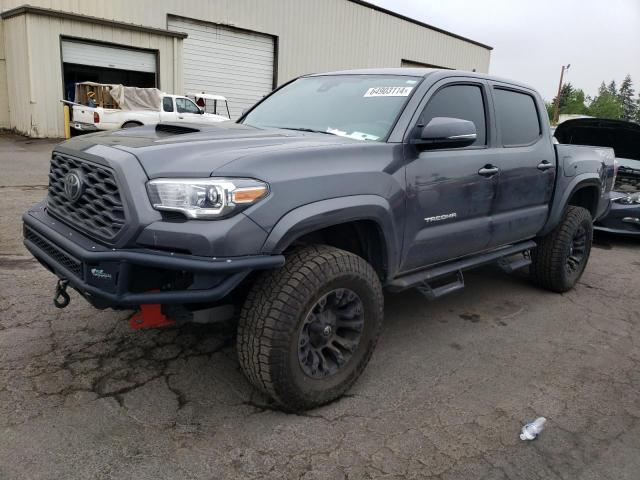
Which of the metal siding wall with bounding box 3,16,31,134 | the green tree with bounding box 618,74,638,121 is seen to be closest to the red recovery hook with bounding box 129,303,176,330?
the metal siding wall with bounding box 3,16,31,134

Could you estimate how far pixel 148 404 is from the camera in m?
2.85

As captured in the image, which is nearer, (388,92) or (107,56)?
(388,92)

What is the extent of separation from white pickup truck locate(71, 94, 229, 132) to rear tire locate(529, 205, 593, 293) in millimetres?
12707

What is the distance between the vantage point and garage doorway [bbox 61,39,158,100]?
1806cm

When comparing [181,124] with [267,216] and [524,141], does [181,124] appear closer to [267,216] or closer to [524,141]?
[267,216]

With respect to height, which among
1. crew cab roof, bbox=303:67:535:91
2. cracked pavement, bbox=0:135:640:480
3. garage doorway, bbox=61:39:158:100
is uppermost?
garage doorway, bbox=61:39:158:100

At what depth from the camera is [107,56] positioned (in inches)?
740

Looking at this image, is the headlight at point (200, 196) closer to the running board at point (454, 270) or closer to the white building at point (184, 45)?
the running board at point (454, 270)

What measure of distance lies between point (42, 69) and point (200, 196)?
17.8 meters

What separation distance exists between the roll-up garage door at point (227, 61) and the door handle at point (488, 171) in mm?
18615

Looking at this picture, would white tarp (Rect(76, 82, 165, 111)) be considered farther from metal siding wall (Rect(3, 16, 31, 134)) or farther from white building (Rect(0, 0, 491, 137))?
metal siding wall (Rect(3, 16, 31, 134))

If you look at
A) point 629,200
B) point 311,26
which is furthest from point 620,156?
point 311,26

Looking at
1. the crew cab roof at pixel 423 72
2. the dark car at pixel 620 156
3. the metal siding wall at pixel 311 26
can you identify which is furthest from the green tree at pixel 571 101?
the crew cab roof at pixel 423 72

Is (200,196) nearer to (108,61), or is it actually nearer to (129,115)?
(129,115)
